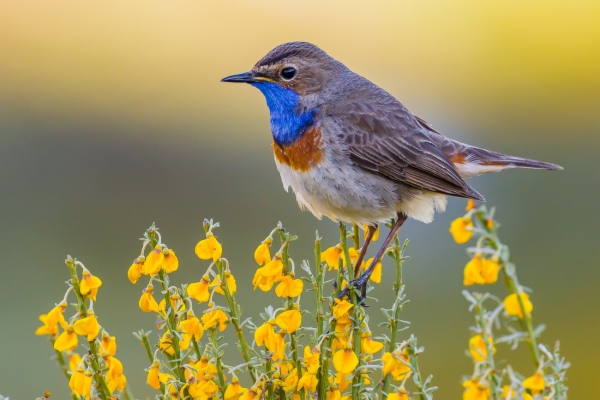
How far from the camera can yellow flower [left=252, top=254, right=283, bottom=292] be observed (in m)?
1.81

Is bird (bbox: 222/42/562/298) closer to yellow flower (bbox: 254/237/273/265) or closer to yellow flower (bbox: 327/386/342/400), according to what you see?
yellow flower (bbox: 254/237/273/265)

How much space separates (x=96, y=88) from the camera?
319 inches

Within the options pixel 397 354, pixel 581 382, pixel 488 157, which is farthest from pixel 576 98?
pixel 397 354

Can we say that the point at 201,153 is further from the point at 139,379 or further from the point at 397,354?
the point at 397,354

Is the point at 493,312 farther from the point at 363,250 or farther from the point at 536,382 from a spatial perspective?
the point at 363,250

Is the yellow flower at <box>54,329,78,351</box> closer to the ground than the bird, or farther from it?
closer to the ground

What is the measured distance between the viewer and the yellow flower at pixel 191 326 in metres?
1.70

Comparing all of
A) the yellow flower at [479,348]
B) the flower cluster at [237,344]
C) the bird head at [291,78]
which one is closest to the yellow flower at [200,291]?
the flower cluster at [237,344]

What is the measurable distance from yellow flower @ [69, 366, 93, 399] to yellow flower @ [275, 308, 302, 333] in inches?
17.7

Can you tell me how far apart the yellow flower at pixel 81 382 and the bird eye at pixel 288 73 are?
2028 mm

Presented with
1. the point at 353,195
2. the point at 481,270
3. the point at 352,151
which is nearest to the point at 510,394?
the point at 481,270

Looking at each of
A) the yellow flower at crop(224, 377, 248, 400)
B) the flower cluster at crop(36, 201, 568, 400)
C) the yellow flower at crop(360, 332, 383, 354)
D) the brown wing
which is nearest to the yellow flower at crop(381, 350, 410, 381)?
the flower cluster at crop(36, 201, 568, 400)

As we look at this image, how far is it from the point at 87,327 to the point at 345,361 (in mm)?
600

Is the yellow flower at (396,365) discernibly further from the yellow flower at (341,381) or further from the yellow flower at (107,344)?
the yellow flower at (107,344)
